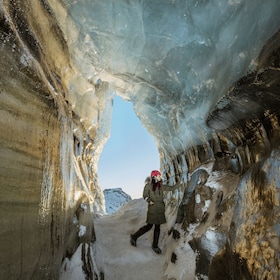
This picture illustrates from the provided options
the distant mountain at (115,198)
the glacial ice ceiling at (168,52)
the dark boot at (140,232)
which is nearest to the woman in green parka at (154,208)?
the dark boot at (140,232)

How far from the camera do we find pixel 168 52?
18.1 ft

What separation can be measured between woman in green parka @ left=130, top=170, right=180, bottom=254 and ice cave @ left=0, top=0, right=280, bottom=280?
0.30 meters

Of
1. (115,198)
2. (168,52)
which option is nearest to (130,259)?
(168,52)

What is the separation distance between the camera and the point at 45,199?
10.7ft

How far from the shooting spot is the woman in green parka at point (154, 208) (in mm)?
5957

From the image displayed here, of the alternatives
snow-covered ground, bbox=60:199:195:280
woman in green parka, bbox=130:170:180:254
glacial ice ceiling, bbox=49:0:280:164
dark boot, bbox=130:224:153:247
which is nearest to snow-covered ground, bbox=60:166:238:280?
snow-covered ground, bbox=60:199:195:280

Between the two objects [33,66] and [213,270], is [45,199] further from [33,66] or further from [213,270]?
[213,270]

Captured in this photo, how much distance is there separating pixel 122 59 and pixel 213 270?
492 centimetres

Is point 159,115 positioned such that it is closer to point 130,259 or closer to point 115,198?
point 130,259

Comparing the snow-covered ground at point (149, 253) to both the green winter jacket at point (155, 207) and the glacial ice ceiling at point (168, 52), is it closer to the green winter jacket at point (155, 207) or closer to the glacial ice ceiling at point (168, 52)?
the green winter jacket at point (155, 207)

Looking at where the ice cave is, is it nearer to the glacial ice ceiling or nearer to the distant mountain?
the glacial ice ceiling

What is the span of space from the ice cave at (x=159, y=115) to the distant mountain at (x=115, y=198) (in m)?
12.0

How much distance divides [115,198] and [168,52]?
53.9 feet

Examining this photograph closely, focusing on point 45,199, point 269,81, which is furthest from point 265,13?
point 45,199
